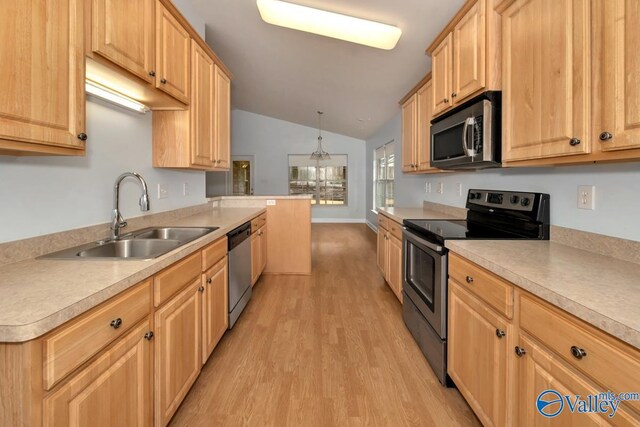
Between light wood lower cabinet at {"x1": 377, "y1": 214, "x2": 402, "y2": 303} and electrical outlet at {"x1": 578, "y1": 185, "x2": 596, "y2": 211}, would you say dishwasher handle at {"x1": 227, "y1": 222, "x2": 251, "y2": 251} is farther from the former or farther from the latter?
electrical outlet at {"x1": 578, "y1": 185, "x2": 596, "y2": 211}

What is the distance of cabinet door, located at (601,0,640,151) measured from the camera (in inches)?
39.6

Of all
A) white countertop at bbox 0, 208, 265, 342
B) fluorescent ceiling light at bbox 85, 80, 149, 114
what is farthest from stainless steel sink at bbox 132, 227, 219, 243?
fluorescent ceiling light at bbox 85, 80, 149, 114

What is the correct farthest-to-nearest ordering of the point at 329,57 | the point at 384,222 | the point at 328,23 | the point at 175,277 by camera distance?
the point at 329,57 → the point at 384,222 → the point at 328,23 → the point at 175,277

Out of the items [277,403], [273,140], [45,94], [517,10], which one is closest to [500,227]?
[517,10]

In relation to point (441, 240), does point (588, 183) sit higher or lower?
higher

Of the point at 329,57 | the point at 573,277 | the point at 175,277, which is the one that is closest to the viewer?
the point at 573,277

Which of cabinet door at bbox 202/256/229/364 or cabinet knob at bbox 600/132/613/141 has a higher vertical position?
cabinet knob at bbox 600/132/613/141

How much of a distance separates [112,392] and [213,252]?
1066 millimetres

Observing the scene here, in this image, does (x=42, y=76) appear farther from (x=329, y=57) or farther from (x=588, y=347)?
(x=329, y=57)

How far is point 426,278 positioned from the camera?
2203 mm

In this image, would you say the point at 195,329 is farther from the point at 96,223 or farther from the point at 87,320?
the point at 87,320

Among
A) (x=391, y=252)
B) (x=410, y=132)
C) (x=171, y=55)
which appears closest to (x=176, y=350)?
(x=171, y=55)

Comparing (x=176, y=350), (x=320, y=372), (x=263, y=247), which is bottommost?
(x=320, y=372)

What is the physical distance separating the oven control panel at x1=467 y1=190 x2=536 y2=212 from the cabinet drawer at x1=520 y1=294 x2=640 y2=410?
0.94 metres
